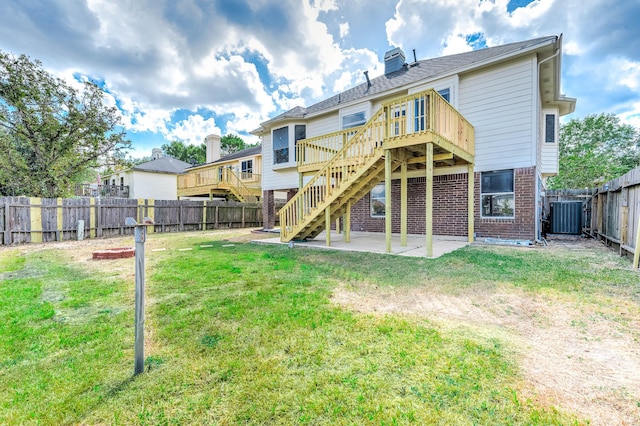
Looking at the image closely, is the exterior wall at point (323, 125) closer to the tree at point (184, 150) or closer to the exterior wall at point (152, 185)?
the exterior wall at point (152, 185)

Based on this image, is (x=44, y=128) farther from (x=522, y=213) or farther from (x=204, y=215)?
(x=522, y=213)

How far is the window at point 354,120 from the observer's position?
1093 cm

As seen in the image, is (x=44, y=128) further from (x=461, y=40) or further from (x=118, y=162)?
(x=461, y=40)

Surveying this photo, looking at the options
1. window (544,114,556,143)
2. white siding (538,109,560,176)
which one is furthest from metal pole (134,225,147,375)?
window (544,114,556,143)

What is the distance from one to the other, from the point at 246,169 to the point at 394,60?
12699 millimetres

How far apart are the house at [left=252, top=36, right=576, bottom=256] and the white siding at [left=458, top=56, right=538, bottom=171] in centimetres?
3

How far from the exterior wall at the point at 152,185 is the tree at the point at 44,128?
10373 millimetres

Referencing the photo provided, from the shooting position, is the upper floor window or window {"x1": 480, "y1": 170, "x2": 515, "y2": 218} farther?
the upper floor window

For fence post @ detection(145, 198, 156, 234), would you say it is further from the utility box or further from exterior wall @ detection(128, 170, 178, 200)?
the utility box

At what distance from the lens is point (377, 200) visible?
11.1m

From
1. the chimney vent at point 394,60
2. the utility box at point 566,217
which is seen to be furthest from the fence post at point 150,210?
the utility box at point 566,217

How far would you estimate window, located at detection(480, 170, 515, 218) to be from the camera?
27.1 feet

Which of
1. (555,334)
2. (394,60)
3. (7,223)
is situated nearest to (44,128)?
(7,223)

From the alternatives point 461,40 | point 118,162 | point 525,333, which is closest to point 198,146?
point 118,162
